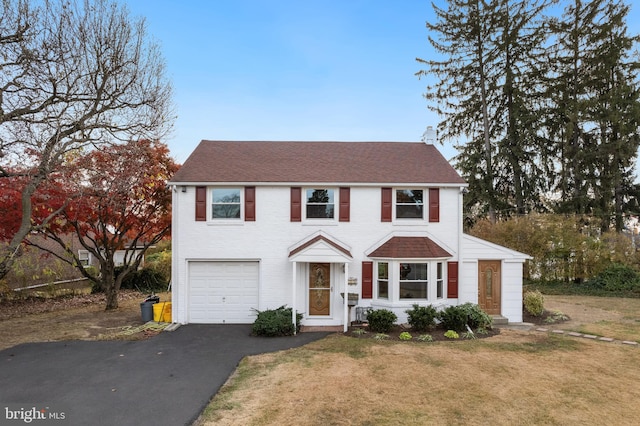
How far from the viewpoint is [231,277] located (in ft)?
41.6

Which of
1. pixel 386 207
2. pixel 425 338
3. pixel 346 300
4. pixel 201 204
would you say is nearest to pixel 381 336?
pixel 425 338

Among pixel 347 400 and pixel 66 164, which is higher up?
pixel 66 164

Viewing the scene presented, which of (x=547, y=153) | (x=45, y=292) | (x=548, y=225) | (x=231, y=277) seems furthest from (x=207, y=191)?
(x=547, y=153)

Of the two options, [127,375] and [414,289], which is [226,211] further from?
[414,289]

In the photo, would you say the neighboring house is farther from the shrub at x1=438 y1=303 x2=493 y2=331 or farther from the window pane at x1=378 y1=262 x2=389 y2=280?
the shrub at x1=438 y1=303 x2=493 y2=331

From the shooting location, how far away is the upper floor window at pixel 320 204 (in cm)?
1283

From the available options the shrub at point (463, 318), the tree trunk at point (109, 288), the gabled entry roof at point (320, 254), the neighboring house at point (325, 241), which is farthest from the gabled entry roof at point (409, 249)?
the tree trunk at point (109, 288)

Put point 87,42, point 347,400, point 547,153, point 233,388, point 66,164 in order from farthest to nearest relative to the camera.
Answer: point 547,153 < point 66,164 < point 87,42 < point 233,388 < point 347,400

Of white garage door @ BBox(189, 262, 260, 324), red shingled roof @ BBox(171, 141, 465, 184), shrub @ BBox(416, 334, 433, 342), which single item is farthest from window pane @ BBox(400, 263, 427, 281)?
white garage door @ BBox(189, 262, 260, 324)

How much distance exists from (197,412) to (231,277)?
6.91 m

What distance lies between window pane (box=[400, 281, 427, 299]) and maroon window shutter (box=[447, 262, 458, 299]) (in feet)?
3.28

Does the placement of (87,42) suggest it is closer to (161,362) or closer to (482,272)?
(161,362)

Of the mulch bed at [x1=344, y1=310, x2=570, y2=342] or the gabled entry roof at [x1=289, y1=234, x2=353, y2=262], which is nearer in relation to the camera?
the mulch bed at [x1=344, y1=310, x2=570, y2=342]

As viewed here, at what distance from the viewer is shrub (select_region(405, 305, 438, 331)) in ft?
37.3
